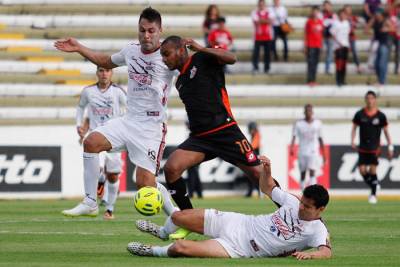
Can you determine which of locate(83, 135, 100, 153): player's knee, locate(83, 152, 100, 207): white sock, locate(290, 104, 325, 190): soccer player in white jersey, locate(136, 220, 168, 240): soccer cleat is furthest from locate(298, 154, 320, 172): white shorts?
locate(136, 220, 168, 240): soccer cleat

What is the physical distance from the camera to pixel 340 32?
1346 inches

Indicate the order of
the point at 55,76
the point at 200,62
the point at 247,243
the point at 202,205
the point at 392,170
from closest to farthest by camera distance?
the point at 247,243
the point at 200,62
the point at 202,205
the point at 392,170
the point at 55,76

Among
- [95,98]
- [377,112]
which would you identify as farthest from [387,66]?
[95,98]

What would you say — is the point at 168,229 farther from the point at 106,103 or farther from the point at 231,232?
the point at 106,103

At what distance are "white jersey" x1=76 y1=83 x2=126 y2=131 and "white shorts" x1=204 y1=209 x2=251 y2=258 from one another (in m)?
8.17

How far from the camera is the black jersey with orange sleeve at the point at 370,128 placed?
27.1 meters

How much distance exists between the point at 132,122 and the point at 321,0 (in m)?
23.1

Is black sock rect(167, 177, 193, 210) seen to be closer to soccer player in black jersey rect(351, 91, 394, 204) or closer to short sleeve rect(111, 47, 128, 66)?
short sleeve rect(111, 47, 128, 66)

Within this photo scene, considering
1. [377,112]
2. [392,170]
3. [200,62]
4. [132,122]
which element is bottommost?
[392,170]

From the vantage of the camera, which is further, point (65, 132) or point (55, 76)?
point (55, 76)

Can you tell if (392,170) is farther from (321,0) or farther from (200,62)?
(200,62)

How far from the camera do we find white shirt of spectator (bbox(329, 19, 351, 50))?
34156 mm

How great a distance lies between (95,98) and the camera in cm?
2067

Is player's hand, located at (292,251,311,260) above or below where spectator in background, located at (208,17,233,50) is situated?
above
